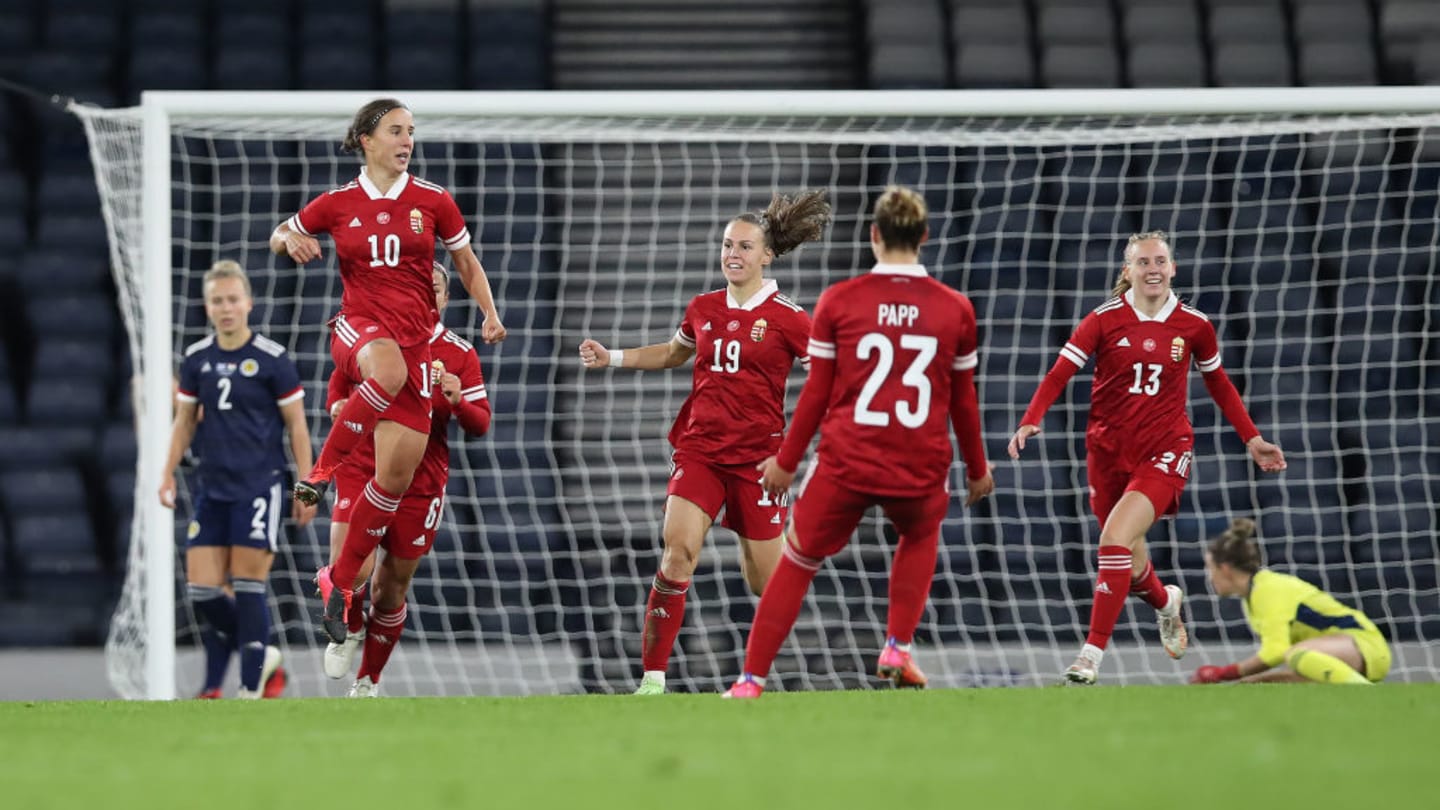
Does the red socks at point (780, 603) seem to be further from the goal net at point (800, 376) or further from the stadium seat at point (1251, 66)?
the stadium seat at point (1251, 66)

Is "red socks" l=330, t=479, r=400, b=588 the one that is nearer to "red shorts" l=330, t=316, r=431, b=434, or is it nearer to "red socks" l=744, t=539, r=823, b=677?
"red shorts" l=330, t=316, r=431, b=434

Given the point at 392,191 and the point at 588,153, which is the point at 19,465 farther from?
the point at 392,191

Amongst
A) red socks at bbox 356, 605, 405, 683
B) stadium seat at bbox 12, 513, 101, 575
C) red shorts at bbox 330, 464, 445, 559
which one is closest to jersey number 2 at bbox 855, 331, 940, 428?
red shorts at bbox 330, 464, 445, 559

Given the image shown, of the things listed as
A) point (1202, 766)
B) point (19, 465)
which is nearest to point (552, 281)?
point (19, 465)

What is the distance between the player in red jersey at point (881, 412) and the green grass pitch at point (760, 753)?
1.37 ft

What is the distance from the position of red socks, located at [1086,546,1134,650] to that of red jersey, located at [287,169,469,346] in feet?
9.39

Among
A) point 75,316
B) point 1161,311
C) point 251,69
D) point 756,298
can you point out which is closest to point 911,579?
point 756,298

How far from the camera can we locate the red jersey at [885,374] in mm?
5086

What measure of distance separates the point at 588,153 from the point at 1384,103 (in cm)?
563

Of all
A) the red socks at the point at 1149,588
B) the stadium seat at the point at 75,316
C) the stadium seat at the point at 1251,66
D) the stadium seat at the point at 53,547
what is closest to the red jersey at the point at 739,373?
the red socks at the point at 1149,588

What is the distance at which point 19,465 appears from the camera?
429 inches

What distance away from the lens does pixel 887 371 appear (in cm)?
510

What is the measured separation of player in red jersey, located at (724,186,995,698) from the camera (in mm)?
5090

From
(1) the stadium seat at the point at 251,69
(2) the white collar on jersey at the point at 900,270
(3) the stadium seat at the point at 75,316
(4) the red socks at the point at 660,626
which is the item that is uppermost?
(1) the stadium seat at the point at 251,69
